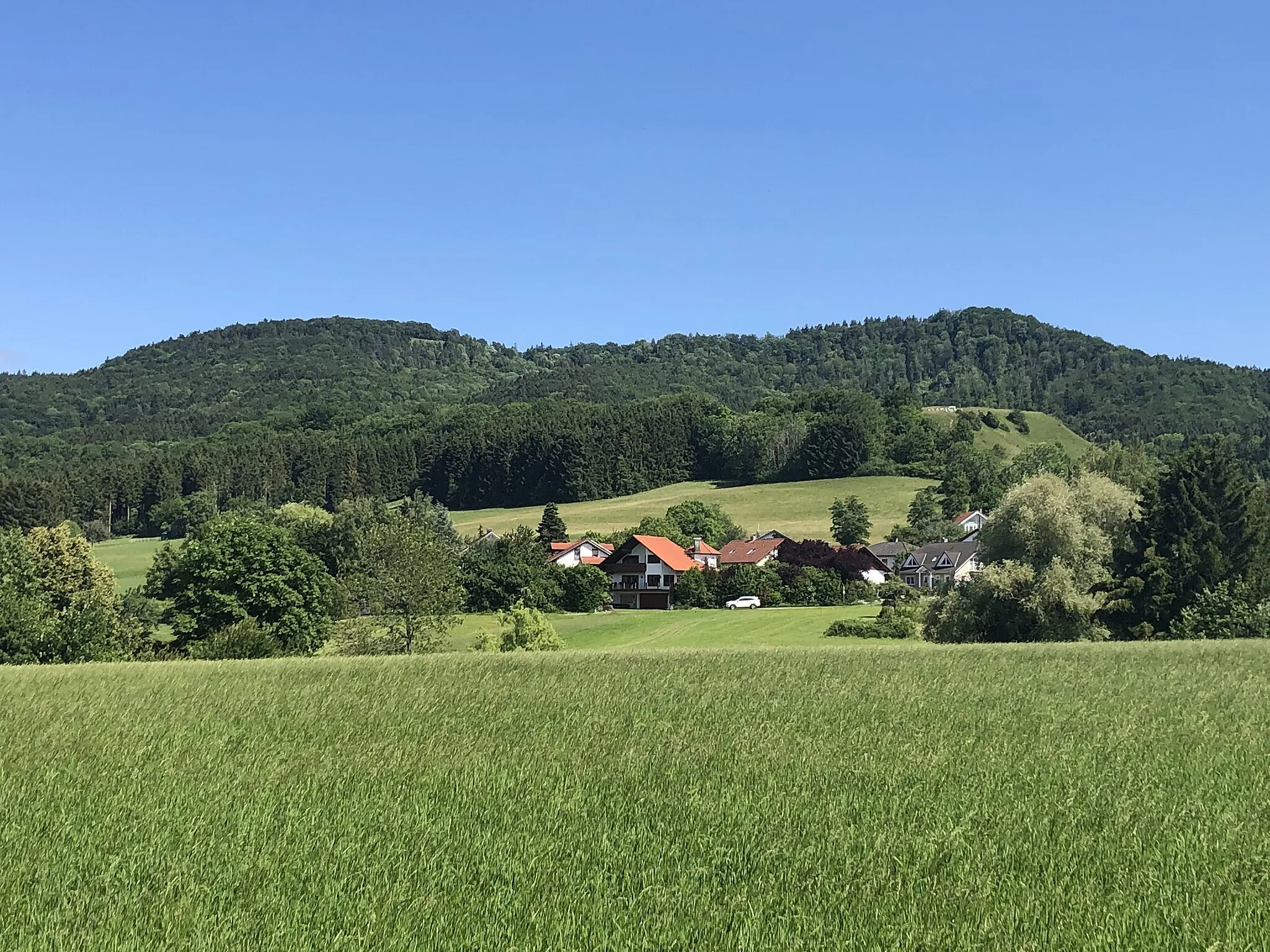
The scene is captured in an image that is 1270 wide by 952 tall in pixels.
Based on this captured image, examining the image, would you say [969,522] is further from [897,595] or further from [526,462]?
[526,462]

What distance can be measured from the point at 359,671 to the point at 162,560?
75.6 metres

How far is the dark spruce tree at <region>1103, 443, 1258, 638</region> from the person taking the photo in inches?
2140

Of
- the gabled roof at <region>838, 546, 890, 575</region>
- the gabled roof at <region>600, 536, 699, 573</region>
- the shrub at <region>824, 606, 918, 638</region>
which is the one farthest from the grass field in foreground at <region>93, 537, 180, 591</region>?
the gabled roof at <region>838, 546, 890, 575</region>

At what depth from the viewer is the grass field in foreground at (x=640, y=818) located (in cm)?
1082

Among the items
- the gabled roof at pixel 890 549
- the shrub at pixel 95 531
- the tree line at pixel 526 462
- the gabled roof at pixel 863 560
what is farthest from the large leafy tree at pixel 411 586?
the tree line at pixel 526 462

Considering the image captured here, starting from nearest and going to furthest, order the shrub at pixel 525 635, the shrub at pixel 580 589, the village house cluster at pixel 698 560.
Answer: the shrub at pixel 525 635
the shrub at pixel 580 589
the village house cluster at pixel 698 560

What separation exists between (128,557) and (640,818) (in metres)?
130

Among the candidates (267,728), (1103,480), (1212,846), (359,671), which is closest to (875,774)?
(1212,846)

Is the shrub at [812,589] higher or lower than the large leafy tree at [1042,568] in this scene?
lower

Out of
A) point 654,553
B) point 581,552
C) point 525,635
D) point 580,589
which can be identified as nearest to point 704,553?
point 581,552

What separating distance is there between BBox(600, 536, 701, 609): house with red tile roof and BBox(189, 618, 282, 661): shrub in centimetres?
5935

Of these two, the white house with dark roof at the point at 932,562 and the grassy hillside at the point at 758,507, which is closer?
the white house with dark roof at the point at 932,562

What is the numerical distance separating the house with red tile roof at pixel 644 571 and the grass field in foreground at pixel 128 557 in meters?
46.6

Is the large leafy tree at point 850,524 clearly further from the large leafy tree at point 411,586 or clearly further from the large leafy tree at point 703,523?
the large leafy tree at point 411,586
